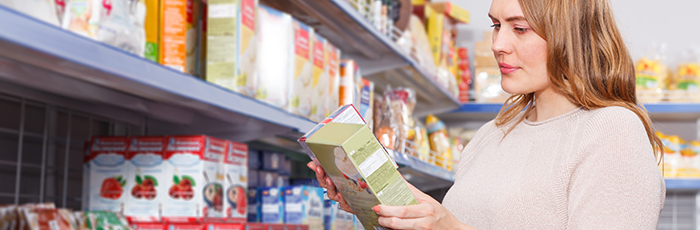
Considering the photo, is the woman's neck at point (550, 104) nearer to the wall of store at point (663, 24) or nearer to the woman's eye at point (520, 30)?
the woman's eye at point (520, 30)

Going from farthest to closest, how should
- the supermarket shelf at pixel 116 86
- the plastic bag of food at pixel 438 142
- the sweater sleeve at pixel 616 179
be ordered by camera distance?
the plastic bag of food at pixel 438 142, the sweater sleeve at pixel 616 179, the supermarket shelf at pixel 116 86

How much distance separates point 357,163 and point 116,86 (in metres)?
0.48

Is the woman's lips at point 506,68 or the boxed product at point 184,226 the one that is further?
the boxed product at point 184,226

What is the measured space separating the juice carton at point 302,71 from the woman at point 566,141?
22.2 inches

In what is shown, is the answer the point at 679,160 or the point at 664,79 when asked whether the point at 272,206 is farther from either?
the point at 664,79

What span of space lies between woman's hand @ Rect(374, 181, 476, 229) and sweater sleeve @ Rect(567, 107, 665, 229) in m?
0.23

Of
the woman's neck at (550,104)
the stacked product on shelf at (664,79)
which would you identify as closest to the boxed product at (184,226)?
the woman's neck at (550,104)

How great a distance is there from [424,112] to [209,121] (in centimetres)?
257

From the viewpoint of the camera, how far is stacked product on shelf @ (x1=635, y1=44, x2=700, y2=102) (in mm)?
4160

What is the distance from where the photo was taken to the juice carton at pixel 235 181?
1.47 metres

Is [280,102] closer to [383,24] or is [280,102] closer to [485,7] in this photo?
[383,24]

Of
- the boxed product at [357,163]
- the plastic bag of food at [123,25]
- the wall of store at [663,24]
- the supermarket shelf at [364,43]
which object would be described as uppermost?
the wall of store at [663,24]

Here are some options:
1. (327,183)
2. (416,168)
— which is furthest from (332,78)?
(327,183)

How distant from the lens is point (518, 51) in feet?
3.78
